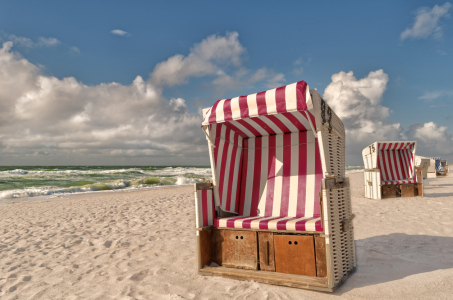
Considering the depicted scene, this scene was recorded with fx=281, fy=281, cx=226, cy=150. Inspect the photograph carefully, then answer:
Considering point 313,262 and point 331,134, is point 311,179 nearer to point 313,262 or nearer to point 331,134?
point 331,134

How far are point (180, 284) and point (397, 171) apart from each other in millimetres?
8943

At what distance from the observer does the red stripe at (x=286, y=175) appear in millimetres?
3545

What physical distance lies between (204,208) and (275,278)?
1.04 m

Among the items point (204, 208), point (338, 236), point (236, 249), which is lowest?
point (236, 249)

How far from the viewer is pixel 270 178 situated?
3803 millimetres

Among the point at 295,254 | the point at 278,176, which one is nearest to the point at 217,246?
the point at 295,254

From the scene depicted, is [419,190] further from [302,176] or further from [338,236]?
[338,236]


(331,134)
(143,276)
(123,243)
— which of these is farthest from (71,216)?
(331,134)

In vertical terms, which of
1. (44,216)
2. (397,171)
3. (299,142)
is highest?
(299,142)

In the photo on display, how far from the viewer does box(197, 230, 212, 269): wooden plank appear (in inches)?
122

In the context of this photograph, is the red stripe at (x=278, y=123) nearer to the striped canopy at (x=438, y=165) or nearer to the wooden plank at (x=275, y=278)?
the wooden plank at (x=275, y=278)

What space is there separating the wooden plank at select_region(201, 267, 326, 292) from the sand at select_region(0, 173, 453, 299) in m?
0.06

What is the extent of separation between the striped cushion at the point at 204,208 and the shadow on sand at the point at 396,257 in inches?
57.8

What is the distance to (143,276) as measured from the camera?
125 inches
